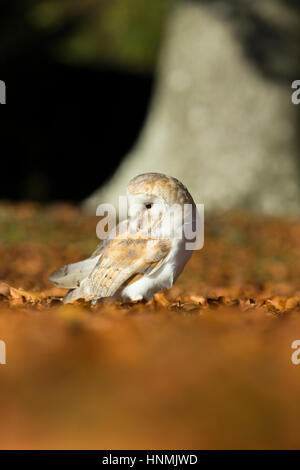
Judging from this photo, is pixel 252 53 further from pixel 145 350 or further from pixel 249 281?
pixel 145 350

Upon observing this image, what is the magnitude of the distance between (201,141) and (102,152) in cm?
501

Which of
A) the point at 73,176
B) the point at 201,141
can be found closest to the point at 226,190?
the point at 201,141

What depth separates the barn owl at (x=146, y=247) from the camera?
2643 mm

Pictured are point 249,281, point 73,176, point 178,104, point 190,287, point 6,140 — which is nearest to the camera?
point 190,287

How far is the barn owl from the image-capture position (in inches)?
104

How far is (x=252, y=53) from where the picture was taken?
9.15 meters
